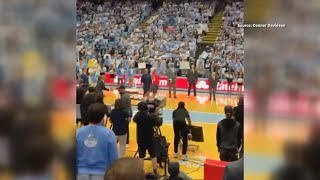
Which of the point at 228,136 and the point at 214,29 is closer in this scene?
the point at 228,136

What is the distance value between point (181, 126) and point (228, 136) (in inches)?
94.3

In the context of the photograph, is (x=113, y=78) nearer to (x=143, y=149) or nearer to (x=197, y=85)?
(x=197, y=85)

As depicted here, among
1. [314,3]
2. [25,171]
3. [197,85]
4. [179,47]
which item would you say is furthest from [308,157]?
[179,47]

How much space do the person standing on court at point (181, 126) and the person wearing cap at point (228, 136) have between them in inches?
80.9

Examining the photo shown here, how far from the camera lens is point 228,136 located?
6.67m

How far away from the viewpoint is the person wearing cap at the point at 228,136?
259 inches

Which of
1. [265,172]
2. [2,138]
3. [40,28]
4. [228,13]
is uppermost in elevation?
[228,13]

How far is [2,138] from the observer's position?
123cm

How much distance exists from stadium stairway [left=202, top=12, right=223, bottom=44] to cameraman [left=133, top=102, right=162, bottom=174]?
18.3 m

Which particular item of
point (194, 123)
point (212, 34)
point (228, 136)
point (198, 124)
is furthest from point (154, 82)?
point (228, 136)

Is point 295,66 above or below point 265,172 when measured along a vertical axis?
above

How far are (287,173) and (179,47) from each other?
23433 mm

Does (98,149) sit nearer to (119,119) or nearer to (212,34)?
(119,119)

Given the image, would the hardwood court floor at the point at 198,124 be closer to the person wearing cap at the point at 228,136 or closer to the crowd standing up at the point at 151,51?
the crowd standing up at the point at 151,51
